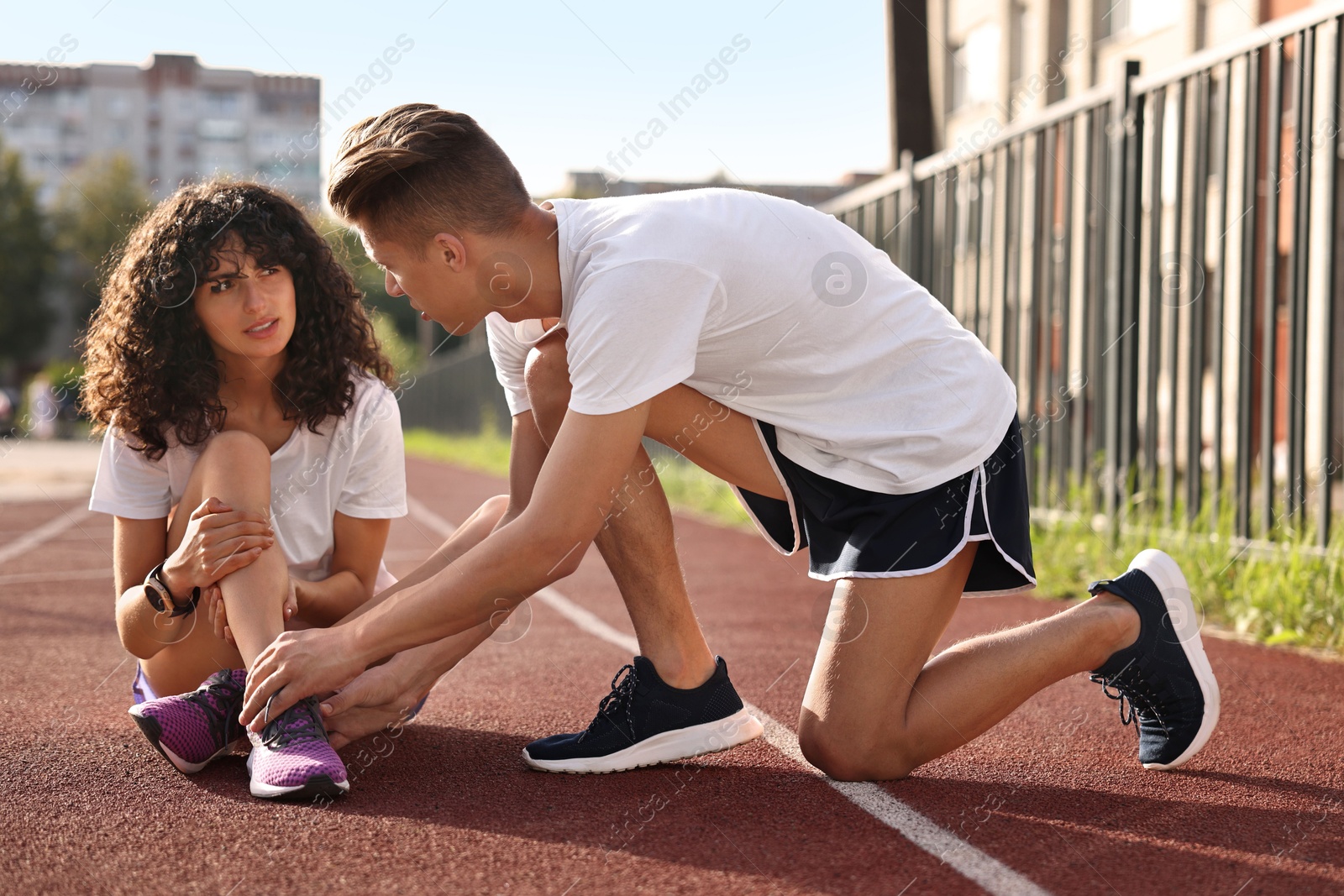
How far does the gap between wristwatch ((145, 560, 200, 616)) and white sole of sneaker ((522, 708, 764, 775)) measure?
2.85ft

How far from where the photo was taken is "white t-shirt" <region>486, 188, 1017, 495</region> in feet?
8.24

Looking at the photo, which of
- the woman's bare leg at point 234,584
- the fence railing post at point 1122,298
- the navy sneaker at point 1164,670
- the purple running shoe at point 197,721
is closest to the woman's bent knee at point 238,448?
the woman's bare leg at point 234,584

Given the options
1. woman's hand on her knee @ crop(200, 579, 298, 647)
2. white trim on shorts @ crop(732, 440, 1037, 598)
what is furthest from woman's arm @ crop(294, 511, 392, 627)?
white trim on shorts @ crop(732, 440, 1037, 598)

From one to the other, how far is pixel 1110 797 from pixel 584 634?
2844 millimetres

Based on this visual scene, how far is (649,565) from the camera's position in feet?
10.1

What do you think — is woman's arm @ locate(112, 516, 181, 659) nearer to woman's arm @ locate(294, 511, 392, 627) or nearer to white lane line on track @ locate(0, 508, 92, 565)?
woman's arm @ locate(294, 511, 392, 627)

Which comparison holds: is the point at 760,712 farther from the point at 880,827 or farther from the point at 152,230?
the point at 152,230

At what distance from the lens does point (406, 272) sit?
2746 millimetres

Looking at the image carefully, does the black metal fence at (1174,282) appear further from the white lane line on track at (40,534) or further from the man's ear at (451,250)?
the white lane line on track at (40,534)

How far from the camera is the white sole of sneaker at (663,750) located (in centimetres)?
298

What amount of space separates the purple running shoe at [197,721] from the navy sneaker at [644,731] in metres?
0.69

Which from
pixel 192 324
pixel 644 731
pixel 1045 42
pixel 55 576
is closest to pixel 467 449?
pixel 1045 42

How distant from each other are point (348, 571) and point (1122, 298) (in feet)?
15.0

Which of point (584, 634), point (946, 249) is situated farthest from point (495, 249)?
point (946, 249)
